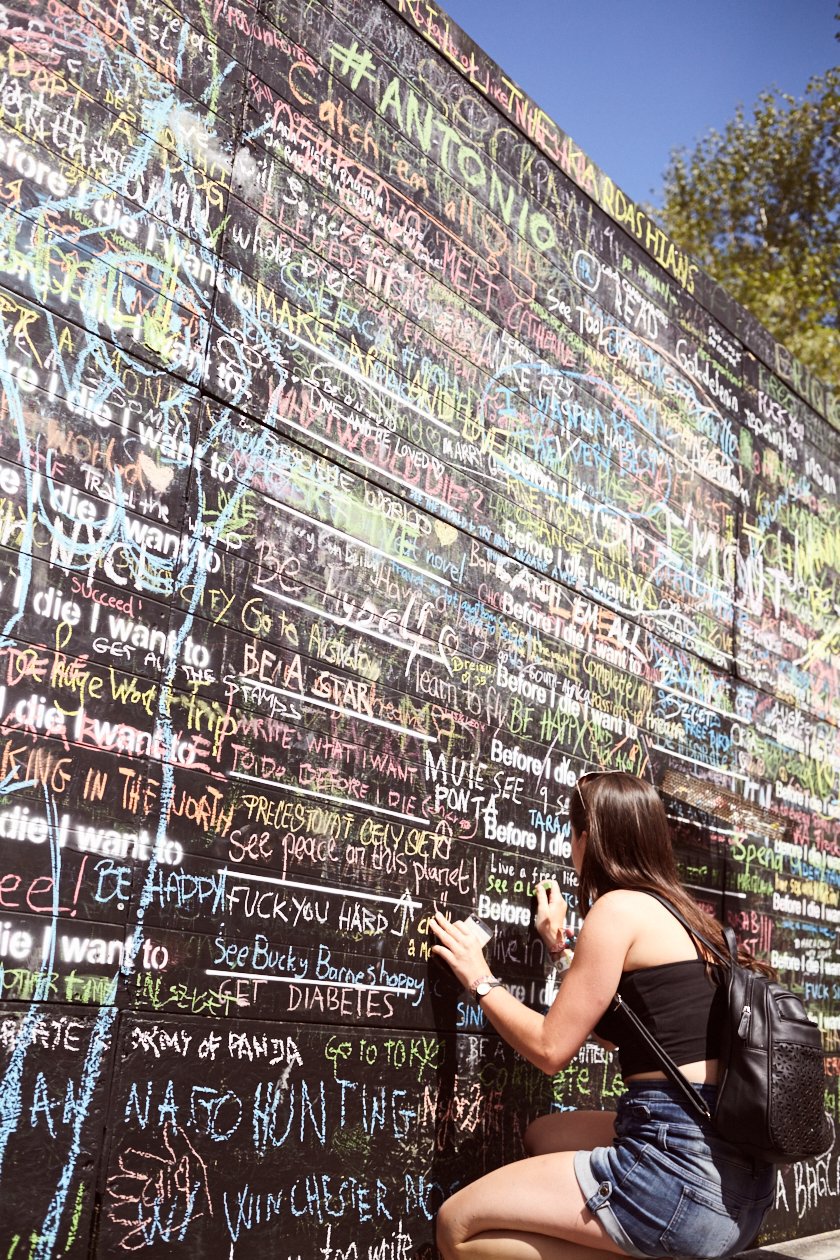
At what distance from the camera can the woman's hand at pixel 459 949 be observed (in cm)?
391

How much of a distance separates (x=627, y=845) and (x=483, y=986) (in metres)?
0.63

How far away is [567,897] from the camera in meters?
4.77

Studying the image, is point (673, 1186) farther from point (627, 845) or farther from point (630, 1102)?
point (627, 845)

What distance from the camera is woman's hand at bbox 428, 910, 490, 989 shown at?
154 inches

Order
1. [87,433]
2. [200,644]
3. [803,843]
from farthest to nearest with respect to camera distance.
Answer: [803,843] → [200,644] → [87,433]

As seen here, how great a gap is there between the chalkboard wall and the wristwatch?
254 mm

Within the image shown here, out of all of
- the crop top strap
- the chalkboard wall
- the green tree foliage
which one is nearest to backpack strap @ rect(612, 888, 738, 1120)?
the crop top strap

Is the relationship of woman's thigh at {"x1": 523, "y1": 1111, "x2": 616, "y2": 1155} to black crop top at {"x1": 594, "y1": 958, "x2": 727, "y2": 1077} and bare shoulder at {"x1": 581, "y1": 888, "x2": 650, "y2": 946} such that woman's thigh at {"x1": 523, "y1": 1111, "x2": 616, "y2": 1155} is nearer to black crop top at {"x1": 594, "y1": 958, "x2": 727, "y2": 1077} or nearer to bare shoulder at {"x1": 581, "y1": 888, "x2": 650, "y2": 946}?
black crop top at {"x1": 594, "y1": 958, "x2": 727, "y2": 1077}

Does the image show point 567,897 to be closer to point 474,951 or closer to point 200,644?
point 474,951

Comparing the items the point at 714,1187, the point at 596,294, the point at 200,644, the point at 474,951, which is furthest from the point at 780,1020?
the point at 596,294

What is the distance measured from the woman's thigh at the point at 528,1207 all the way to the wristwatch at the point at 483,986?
493 millimetres

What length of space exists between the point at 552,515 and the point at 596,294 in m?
1.18

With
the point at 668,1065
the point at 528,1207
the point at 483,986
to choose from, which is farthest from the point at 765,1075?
the point at 483,986

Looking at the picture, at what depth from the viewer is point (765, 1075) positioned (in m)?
3.13
